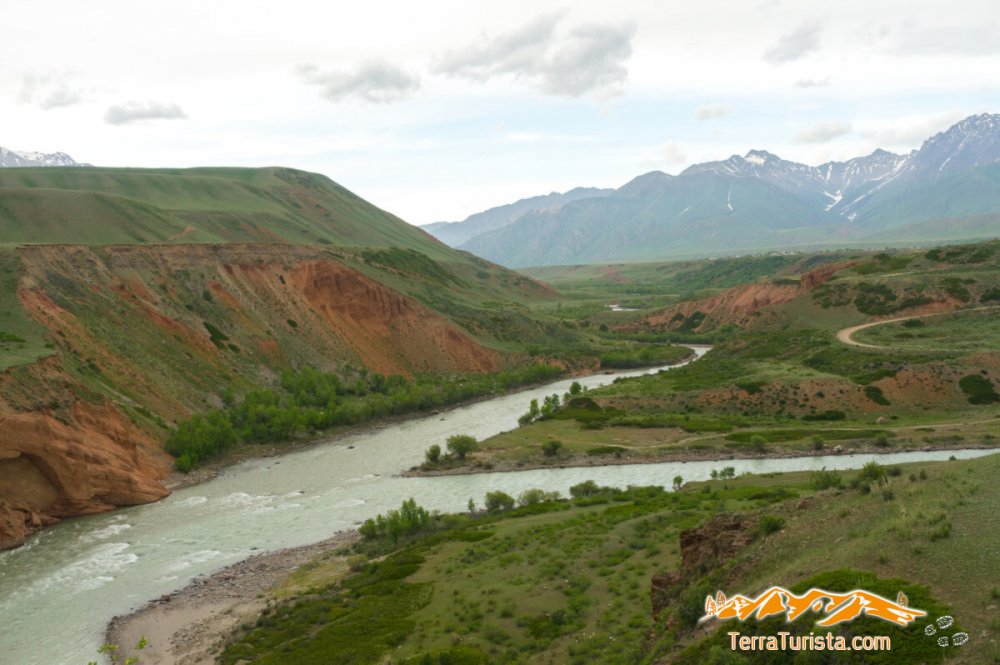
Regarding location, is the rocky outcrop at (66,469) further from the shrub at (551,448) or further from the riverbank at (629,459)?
the shrub at (551,448)

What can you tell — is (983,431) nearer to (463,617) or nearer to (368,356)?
(463,617)

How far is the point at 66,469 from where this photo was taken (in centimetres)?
5594

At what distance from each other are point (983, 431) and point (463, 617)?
52.2 m

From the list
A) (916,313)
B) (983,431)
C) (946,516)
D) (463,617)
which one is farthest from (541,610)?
(916,313)

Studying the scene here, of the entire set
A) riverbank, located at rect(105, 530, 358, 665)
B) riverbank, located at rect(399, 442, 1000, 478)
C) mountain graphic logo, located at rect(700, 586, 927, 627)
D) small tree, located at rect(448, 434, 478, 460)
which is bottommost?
riverbank, located at rect(399, 442, 1000, 478)

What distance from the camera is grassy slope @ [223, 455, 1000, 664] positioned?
17594 millimetres

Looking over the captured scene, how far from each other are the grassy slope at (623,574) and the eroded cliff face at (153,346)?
86.7ft

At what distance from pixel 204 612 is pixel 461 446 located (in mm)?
32422

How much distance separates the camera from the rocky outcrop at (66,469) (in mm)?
52969

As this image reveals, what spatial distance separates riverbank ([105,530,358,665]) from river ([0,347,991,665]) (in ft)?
4.07

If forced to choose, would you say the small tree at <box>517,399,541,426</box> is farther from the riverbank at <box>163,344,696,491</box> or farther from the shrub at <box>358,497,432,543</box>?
the shrub at <box>358,497,432,543</box>

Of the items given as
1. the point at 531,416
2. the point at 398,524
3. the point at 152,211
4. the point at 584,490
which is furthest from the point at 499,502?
the point at 152,211

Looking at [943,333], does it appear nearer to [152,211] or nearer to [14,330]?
[14,330]

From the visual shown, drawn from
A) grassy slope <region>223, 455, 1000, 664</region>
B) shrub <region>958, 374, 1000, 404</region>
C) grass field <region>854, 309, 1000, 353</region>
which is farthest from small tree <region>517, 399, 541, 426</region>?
shrub <region>958, 374, 1000, 404</region>
